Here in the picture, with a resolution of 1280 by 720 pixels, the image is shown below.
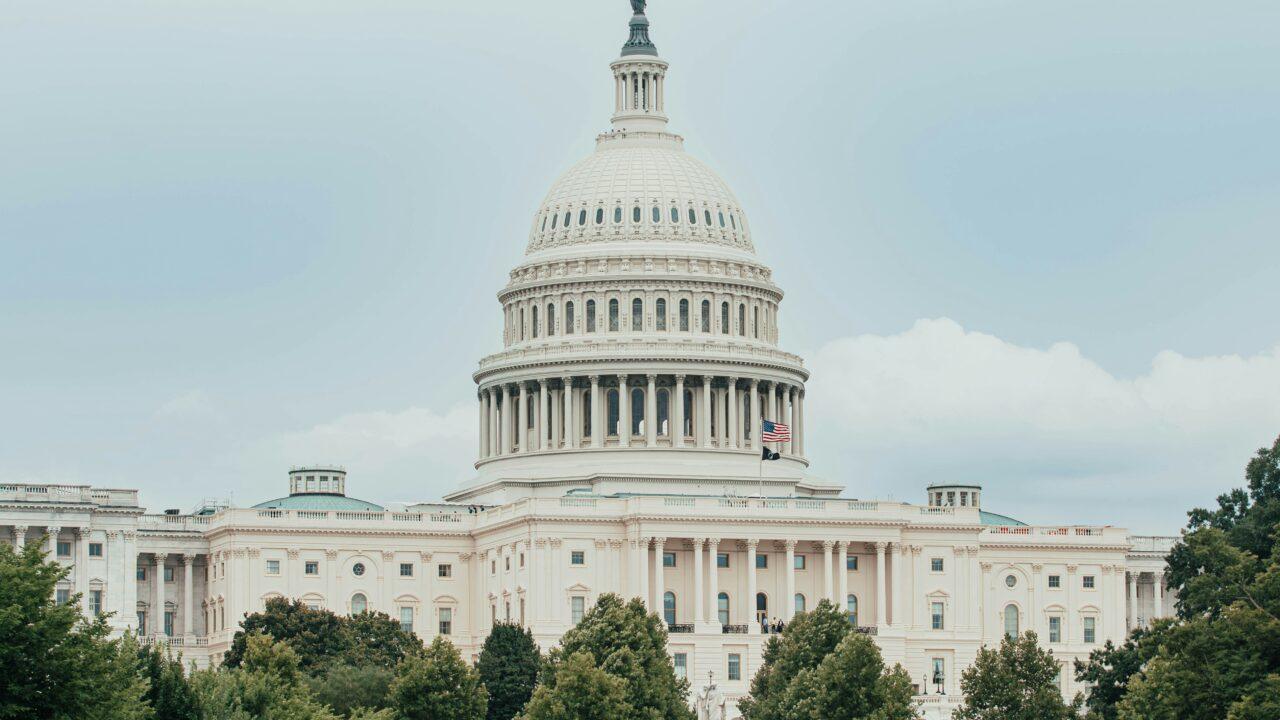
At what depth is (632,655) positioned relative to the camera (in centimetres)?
15900

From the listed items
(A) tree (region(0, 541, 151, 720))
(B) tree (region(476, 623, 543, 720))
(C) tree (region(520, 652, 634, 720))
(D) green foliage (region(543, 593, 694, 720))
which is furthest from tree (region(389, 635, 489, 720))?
(A) tree (region(0, 541, 151, 720))

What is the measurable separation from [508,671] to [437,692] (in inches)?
1029

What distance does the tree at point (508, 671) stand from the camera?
576ft

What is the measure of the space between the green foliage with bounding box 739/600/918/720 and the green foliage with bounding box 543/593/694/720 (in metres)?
4.64

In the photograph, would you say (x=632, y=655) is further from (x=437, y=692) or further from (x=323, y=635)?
(x=323, y=635)

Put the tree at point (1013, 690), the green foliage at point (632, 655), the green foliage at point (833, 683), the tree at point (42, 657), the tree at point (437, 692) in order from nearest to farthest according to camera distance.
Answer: the tree at point (42, 657)
the green foliage at point (833, 683)
the tree at point (437, 692)
the tree at point (1013, 690)
the green foliage at point (632, 655)

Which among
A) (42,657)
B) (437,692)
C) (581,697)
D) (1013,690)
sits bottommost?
(42,657)

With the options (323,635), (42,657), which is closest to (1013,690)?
(323,635)

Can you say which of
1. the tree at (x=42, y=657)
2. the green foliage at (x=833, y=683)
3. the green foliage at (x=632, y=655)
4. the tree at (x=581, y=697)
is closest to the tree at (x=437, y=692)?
the tree at (x=581, y=697)

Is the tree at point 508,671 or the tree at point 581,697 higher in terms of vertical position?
the tree at point 508,671

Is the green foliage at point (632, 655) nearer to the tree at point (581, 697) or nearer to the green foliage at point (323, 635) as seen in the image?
the tree at point (581, 697)

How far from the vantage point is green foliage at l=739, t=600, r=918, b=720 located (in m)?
148

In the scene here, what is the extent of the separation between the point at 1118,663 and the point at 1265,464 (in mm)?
11927

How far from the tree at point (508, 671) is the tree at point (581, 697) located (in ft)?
79.0
